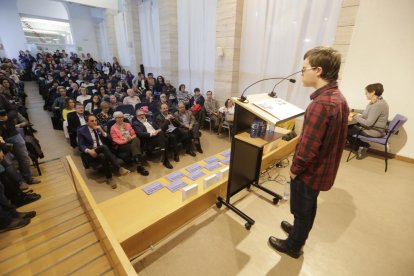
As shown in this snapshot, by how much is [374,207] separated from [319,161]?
72.1 inches

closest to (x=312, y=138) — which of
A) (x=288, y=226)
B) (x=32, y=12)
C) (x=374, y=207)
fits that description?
(x=288, y=226)

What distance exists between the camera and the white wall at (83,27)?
11.9 metres

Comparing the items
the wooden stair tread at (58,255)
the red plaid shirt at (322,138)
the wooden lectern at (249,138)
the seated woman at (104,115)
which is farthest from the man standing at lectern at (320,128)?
the seated woman at (104,115)

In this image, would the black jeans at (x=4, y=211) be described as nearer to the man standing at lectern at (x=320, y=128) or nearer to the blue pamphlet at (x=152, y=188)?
the blue pamphlet at (x=152, y=188)

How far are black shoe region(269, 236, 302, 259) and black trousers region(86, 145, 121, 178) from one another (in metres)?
2.20

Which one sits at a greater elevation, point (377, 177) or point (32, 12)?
point (32, 12)

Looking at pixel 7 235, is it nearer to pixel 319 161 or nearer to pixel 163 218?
pixel 163 218

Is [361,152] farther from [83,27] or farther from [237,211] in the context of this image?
[83,27]

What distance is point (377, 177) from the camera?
311 centimetres

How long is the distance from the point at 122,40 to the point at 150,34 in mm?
2816

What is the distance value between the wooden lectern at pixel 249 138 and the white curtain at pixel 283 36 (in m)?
2.61

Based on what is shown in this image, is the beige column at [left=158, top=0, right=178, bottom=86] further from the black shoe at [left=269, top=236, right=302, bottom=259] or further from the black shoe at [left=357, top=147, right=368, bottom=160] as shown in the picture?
the black shoe at [left=269, top=236, right=302, bottom=259]

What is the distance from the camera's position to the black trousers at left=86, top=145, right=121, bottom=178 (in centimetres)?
287

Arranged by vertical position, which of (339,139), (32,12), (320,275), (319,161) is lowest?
(320,275)
